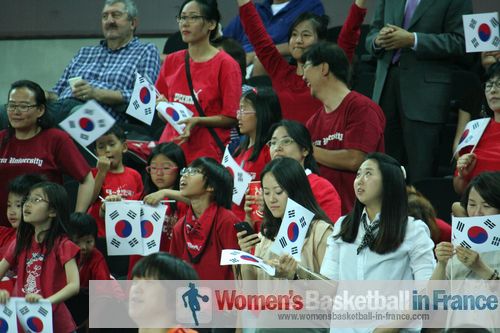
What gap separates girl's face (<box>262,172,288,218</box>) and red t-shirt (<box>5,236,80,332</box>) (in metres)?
1.20

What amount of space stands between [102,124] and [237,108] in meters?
0.99

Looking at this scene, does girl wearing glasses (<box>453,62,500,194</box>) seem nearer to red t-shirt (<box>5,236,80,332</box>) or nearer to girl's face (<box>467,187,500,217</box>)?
girl's face (<box>467,187,500,217</box>)

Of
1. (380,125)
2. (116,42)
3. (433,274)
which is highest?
(116,42)

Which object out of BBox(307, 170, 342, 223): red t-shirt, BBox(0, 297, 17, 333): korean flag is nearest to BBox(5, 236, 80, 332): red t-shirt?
BBox(0, 297, 17, 333): korean flag

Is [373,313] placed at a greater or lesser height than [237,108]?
lesser

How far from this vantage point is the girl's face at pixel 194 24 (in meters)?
8.11

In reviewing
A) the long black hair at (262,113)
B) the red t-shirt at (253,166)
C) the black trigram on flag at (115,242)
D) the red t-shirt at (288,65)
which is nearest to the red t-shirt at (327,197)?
the red t-shirt at (253,166)

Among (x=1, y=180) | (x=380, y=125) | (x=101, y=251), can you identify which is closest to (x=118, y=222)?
(x=101, y=251)

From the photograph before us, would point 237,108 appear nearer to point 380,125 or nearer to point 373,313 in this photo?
point 380,125

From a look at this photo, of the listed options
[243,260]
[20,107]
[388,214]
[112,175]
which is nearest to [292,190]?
[388,214]

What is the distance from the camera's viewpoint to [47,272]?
6.62 metres

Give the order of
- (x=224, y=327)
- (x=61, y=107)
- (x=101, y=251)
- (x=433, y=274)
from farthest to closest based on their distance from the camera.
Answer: (x=61, y=107) < (x=101, y=251) < (x=224, y=327) < (x=433, y=274)

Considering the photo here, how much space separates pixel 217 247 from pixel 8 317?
120 cm

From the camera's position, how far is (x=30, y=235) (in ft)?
22.4
